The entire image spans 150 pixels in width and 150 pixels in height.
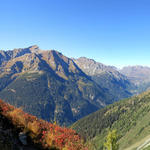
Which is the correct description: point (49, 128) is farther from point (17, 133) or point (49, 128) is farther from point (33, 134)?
point (17, 133)

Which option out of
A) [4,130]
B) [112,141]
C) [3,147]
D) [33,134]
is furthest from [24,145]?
[112,141]

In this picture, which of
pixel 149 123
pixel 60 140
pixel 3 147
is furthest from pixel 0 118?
pixel 149 123

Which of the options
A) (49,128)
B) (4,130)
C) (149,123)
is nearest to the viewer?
(4,130)

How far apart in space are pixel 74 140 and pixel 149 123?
633ft

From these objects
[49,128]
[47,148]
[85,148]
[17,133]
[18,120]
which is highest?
[18,120]

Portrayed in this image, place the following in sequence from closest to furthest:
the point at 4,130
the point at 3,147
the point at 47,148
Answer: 1. the point at 3,147
2. the point at 4,130
3. the point at 47,148

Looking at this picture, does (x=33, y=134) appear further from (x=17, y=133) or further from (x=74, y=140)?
(x=74, y=140)

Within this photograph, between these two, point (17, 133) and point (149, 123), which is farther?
point (149, 123)

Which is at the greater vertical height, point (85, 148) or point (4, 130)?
point (4, 130)

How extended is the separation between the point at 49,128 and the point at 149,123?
634 ft

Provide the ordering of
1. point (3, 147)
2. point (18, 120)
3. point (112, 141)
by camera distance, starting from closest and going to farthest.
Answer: point (3, 147)
point (18, 120)
point (112, 141)

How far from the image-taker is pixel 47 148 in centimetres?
1068

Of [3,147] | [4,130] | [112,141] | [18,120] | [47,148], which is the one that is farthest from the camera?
[112,141]

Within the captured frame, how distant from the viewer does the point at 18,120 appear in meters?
11.4
